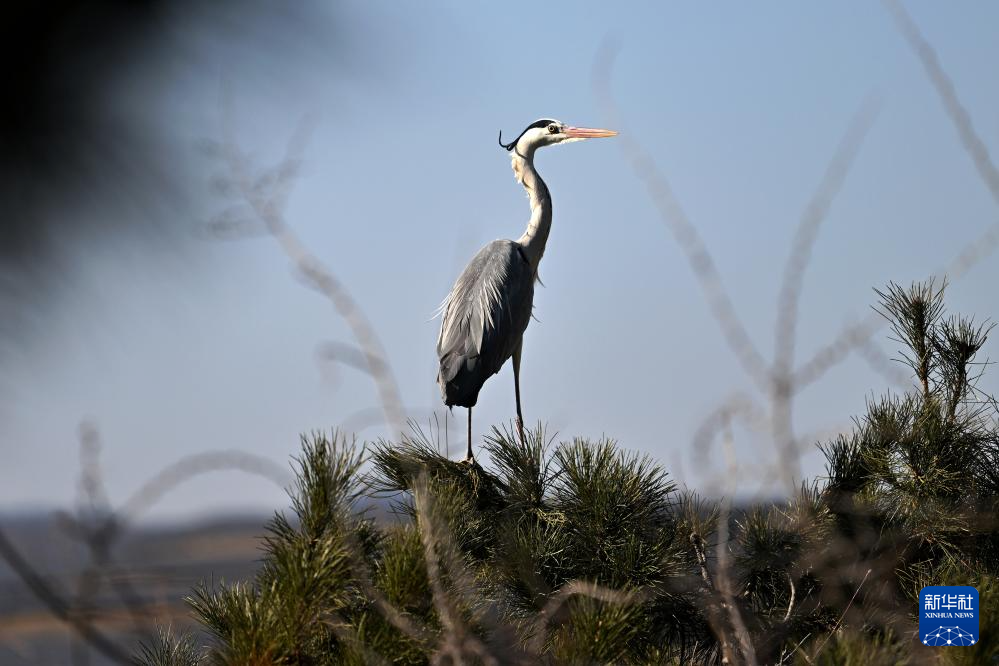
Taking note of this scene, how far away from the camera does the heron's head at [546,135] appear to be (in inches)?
176

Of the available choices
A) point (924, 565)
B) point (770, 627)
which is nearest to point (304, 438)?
point (770, 627)

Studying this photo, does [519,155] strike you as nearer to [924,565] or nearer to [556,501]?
[556,501]

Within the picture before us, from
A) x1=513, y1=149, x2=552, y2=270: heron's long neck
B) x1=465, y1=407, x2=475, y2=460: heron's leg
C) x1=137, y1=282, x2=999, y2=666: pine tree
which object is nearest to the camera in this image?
x1=137, y1=282, x2=999, y2=666: pine tree

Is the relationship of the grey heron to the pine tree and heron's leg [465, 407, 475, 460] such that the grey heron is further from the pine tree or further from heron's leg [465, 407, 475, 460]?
the pine tree

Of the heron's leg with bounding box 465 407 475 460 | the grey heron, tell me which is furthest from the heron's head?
the heron's leg with bounding box 465 407 475 460

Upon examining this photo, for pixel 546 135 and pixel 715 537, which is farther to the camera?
pixel 546 135

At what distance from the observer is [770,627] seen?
86.2 inches

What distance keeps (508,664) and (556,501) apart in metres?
0.82

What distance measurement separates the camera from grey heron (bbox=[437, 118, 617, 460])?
3512 mm

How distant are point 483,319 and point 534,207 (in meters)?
0.92

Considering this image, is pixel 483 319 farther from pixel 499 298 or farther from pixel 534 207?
pixel 534 207

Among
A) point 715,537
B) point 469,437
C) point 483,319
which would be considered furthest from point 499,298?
point 715,537

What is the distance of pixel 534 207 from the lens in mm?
4414

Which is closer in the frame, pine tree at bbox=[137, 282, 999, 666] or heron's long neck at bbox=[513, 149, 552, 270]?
pine tree at bbox=[137, 282, 999, 666]
